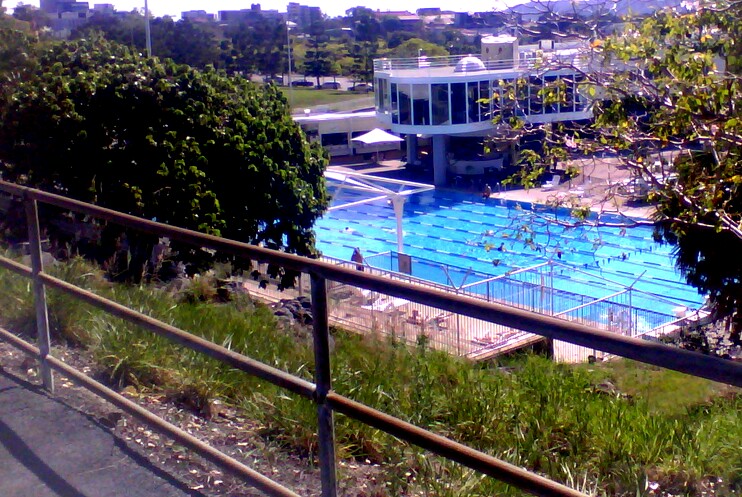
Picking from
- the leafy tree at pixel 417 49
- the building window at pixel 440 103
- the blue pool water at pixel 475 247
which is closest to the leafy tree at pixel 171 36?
the blue pool water at pixel 475 247

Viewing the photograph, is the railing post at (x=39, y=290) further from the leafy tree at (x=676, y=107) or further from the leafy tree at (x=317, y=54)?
the leafy tree at (x=317, y=54)

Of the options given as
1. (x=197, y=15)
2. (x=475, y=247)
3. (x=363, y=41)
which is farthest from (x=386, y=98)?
(x=475, y=247)

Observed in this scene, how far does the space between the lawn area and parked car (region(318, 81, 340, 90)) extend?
0.74 ft

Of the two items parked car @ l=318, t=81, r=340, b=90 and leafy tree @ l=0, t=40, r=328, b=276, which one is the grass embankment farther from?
parked car @ l=318, t=81, r=340, b=90

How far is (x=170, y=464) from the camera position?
379 centimetres

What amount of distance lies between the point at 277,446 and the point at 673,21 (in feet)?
19.9

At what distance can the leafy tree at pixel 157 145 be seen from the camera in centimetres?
1539

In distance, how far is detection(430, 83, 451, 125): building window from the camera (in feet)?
149

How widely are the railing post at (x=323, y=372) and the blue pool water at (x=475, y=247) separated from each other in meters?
18.5

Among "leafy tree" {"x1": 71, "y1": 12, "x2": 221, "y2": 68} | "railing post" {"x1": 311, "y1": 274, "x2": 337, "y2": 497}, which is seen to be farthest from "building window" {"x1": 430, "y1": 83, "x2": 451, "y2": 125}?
"railing post" {"x1": 311, "y1": 274, "x2": 337, "y2": 497}

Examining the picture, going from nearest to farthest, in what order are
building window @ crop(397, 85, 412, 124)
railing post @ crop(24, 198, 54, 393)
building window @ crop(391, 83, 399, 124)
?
railing post @ crop(24, 198, 54, 393) → building window @ crop(397, 85, 412, 124) → building window @ crop(391, 83, 399, 124)

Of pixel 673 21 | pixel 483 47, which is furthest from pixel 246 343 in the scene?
pixel 483 47

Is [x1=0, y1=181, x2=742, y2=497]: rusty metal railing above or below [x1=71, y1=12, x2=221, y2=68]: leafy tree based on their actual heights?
below

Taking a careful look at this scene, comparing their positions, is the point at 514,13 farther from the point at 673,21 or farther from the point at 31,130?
the point at 31,130
